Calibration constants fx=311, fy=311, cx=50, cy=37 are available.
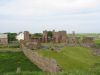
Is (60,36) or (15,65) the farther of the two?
(60,36)

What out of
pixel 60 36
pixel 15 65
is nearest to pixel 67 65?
pixel 15 65

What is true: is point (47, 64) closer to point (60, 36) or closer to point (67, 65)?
point (67, 65)

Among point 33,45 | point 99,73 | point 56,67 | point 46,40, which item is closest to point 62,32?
point 46,40

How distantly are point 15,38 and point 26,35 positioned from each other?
26.3m

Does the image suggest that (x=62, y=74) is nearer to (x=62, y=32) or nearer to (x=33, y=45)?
(x=33, y=45)

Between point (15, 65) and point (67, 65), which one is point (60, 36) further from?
point (67, 65)

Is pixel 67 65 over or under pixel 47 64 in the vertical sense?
under

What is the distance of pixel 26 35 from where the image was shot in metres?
76.1

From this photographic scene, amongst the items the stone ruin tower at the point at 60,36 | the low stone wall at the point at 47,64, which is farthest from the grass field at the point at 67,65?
the stone ruin tower at the point at 60,36

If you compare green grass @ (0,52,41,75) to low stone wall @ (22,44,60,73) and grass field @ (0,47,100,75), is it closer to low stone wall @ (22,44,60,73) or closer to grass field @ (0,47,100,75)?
grass field @ (0,47,100,75)

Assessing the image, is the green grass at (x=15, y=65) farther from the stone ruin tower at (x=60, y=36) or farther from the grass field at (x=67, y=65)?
the stone ruin tower at (x=60, y=36)

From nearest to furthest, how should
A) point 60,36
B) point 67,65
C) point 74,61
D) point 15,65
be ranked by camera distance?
point 67,65, point 74,61, point 15,65, point 60,36

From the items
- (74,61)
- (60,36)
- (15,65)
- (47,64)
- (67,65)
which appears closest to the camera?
(47,64)

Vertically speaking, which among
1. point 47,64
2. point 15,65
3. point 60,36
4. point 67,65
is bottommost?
point 15,65
